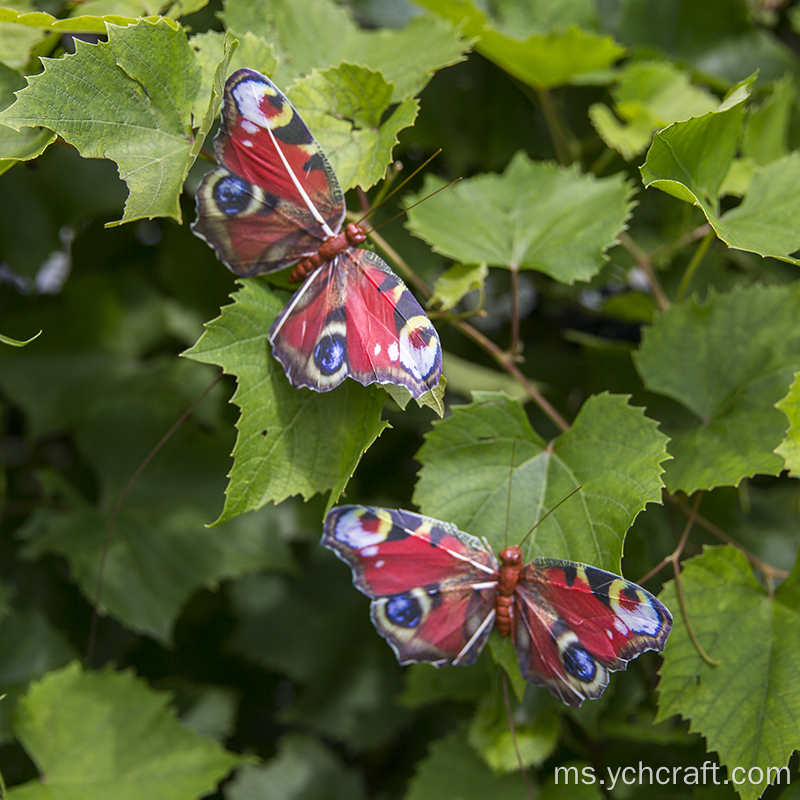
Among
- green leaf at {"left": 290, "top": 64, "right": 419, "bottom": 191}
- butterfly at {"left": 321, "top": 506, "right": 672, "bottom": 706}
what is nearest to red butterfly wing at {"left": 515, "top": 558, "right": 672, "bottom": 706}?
butterfly at {"left": 321, "top": 506, "right": 672, "bottom": 706}

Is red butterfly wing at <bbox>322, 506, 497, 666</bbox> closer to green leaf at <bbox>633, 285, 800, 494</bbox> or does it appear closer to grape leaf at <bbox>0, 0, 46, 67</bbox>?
green leaf at <bbox>633, 285, 800, 494</bbox>

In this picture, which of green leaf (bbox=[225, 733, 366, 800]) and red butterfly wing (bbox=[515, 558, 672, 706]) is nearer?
red butterfly wing (bbox=[515, 558, 672, 706])

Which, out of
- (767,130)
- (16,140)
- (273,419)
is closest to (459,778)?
(273,419)

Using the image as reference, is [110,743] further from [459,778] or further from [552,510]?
[552,510]

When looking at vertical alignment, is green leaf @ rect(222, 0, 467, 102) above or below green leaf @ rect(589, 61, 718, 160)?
above

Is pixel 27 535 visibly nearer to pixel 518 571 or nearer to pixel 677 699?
pixel 518 571

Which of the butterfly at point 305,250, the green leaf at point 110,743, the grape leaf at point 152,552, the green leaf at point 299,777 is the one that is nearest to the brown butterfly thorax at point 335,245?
the butterfly at point 305,250

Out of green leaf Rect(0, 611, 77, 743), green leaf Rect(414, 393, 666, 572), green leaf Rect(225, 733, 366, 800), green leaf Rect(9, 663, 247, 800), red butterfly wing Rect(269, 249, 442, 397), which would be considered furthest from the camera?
green leaf Rect(225, 733, 366, 800)
